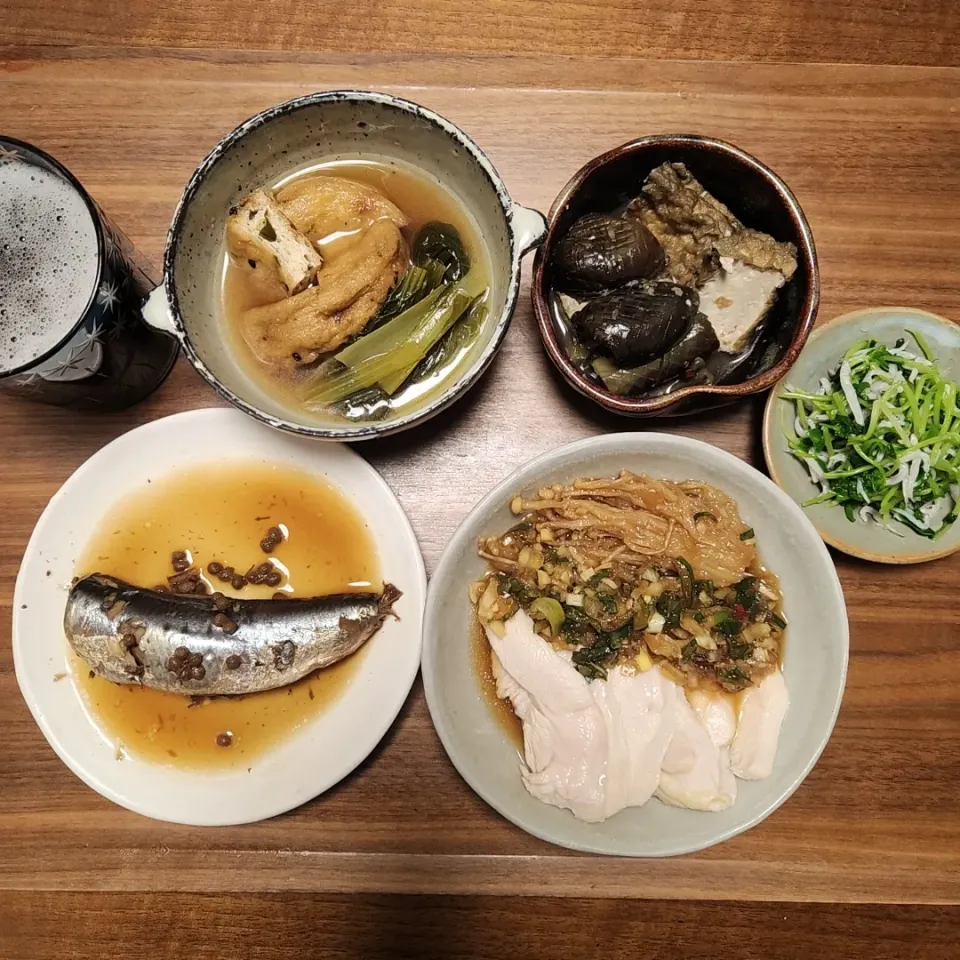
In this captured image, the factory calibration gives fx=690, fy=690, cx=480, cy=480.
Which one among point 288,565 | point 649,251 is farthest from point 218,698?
point 649,251

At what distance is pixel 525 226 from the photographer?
130 centimetres

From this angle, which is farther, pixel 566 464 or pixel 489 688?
pixel 489 688

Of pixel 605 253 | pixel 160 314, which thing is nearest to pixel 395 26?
pixel 605 253

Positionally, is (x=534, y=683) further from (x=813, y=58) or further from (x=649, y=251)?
(x=813, y=58)

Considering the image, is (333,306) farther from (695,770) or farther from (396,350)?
(695,770)

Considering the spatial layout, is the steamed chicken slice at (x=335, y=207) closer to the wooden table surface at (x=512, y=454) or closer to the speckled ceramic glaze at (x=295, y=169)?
the speckled ceramic glaze at (x=295, y=169)

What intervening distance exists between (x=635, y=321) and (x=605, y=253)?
16cm

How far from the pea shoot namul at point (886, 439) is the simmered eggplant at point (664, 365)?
268 millimetres

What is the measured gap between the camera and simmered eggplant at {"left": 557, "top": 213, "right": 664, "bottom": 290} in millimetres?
1423

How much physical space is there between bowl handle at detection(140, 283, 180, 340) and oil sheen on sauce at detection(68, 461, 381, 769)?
1.49 feet

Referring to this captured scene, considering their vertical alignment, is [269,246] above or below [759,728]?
above

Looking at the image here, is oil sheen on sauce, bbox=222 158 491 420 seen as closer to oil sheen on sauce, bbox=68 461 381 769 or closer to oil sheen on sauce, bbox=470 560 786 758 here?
oil sheen on sauce, bbox=68 461 381 769

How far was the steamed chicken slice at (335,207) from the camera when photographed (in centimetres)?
149

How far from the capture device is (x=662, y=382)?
4.86 ft
